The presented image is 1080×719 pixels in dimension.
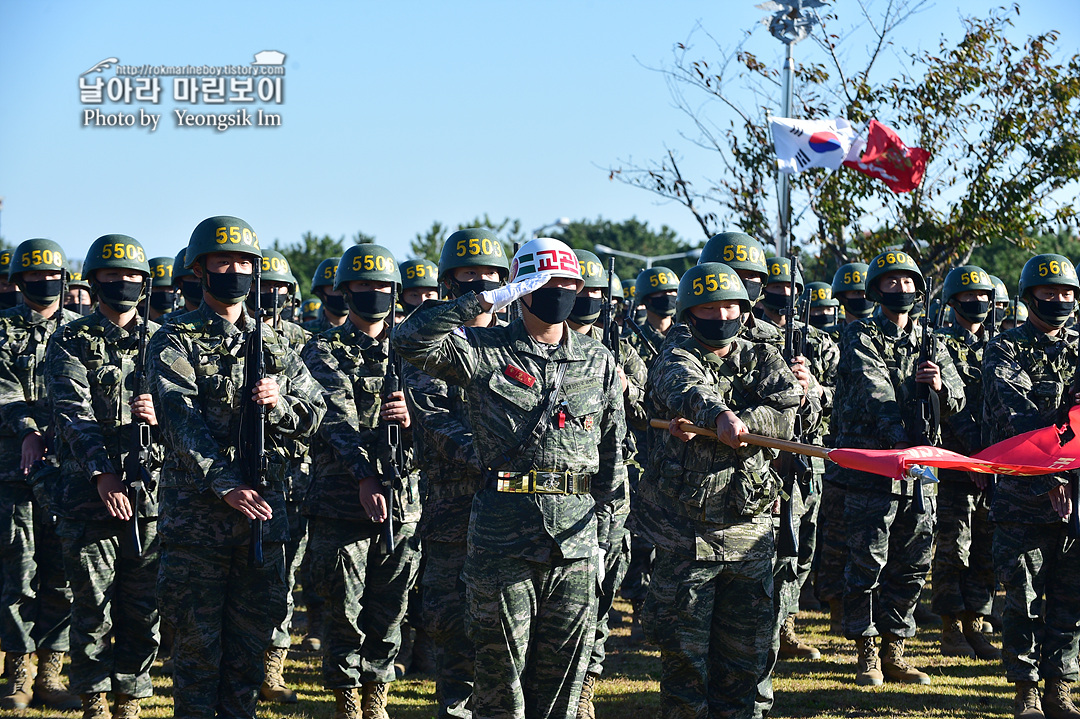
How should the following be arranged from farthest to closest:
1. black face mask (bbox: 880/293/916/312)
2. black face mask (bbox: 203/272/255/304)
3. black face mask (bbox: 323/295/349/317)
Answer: black face mask (bbox: 323/295/349/317), black face mask (bbox: 880/293/916/312), black face mask (bbox: 203/272/255/304)

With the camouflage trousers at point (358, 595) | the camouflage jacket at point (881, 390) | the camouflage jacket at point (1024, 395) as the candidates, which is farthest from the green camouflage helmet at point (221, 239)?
the camouflage jacket at point (1024, 395)

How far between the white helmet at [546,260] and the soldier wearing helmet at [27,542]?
394 cm

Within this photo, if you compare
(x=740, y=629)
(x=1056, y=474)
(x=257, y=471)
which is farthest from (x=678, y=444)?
(x=1056, y=474)

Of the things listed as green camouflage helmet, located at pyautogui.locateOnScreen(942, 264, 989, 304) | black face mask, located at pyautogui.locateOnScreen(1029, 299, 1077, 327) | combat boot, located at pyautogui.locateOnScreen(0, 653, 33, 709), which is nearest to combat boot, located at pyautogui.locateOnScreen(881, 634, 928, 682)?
black face mask, located at pyautogui.locateOnScreen(1029, 299, 1077, 327)

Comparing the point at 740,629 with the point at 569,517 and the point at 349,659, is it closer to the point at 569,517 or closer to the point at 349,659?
the point at 569,517

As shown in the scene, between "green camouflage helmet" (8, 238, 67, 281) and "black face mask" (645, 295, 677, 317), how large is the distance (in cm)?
564

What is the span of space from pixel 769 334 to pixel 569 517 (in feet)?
8.15

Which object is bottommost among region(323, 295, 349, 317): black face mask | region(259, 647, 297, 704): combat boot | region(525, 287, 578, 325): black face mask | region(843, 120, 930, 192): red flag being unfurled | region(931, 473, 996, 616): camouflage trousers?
region(259, 647, 297, 704): combat boot

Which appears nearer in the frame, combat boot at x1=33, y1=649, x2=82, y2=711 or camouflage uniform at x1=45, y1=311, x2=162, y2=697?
camouflage uniform at x1=45, y1=311, x2=162, y2=697

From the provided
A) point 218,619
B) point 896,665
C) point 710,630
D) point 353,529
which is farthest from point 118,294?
point 896,665

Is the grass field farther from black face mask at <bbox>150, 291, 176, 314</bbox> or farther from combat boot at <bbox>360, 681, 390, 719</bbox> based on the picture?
black face mask at <bbox>150, 291, 176, 314</bbox>

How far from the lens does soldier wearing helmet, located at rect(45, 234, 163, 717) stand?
23.0ft

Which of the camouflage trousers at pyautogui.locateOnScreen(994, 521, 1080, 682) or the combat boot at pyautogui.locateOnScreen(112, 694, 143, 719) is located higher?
the camouflage trousers at pyautogui.locateOnScreen(994, 521, 1080, 682)

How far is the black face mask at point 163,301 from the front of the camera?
1063 cm
